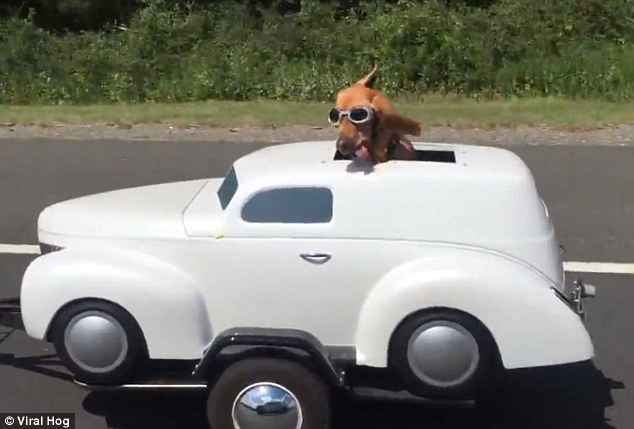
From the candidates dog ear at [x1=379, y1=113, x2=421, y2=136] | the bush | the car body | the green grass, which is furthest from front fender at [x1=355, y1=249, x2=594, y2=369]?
the bush

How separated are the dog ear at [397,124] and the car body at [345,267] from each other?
0.30 m

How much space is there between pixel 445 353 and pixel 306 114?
10408 millimetres

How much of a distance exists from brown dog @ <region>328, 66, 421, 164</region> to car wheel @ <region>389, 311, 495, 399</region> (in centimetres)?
83

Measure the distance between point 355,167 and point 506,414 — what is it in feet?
4.78

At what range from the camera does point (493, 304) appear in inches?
182

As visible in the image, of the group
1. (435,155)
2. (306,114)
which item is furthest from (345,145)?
(306,114)

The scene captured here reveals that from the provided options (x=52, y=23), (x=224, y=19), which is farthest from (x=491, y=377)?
(x=52, y=23)

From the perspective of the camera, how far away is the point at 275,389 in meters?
4.64

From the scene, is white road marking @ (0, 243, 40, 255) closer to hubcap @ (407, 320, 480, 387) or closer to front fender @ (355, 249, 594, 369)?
front fender @ (355, 249, 594, 369)

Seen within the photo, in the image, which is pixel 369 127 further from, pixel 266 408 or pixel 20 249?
pixel 20 249

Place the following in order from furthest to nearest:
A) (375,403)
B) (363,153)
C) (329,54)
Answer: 1. (329,54)
2. (375,403)
3. (363,153)

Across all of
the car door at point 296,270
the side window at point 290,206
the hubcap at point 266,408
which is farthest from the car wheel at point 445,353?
the side window at point 290,206

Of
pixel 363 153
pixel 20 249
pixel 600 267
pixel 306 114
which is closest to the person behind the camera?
pixel 363 153

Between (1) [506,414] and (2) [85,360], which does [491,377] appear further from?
(2) [85,360]
